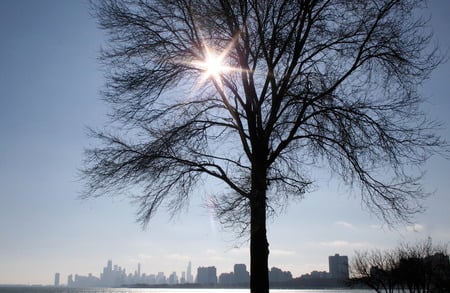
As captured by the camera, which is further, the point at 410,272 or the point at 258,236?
the point at 410,272

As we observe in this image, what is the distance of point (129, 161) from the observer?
10.1 metres

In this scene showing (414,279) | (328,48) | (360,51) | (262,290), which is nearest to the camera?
(262,290)

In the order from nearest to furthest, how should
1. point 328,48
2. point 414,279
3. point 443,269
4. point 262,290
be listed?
point 262,290 < point 328,48 < point 414,279 < point 443,269

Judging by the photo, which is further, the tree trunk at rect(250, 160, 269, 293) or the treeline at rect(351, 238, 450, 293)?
the treeline at rect(351, 238, 450, 293)

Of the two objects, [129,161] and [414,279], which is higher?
[129,161]

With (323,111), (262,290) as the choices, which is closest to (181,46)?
(323,111)

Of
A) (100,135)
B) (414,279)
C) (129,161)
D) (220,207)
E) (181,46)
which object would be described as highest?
(181,46)

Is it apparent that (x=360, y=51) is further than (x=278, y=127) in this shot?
No

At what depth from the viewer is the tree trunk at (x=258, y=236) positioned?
949 cm

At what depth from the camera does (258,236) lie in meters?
9.70

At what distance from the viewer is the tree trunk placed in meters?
9.49

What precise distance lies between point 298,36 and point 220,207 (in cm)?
436

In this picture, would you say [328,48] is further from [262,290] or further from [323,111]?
[262,290]

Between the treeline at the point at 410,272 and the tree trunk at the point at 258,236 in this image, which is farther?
the treeline at the point at 410,272
